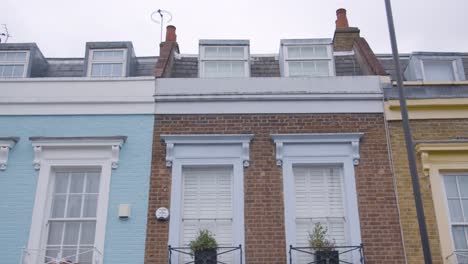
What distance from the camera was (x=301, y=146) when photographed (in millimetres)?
10883

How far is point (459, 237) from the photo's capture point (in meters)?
10.1

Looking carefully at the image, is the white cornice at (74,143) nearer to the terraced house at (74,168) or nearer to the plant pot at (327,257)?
the terraced house at (74,168)

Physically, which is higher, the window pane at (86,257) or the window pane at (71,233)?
the window pane at (71,233)

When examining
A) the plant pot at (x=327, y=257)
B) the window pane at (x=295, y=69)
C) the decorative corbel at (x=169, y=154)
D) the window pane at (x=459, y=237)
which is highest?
the window pane at (x=295, y=69)

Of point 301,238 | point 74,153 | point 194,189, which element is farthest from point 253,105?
point 74,153

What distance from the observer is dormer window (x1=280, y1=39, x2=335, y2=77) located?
12336 millimetres

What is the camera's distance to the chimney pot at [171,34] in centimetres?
1381

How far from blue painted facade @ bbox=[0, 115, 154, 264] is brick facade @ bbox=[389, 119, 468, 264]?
483 centimetres

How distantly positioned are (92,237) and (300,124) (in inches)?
181

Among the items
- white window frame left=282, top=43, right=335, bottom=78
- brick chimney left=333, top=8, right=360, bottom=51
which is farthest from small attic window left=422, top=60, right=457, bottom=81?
white window frame left=282, top=43, right=335, bottom=78

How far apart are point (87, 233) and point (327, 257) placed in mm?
4448

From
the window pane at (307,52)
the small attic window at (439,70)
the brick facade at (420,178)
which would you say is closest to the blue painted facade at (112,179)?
the window pane at (307,52)

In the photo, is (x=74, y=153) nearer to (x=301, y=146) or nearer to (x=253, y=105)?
(x=253, y=105)

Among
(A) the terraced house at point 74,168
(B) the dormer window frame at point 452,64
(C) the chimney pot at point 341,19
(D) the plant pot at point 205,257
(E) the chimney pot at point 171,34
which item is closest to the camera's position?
(D) the plant pot at point 205,257
